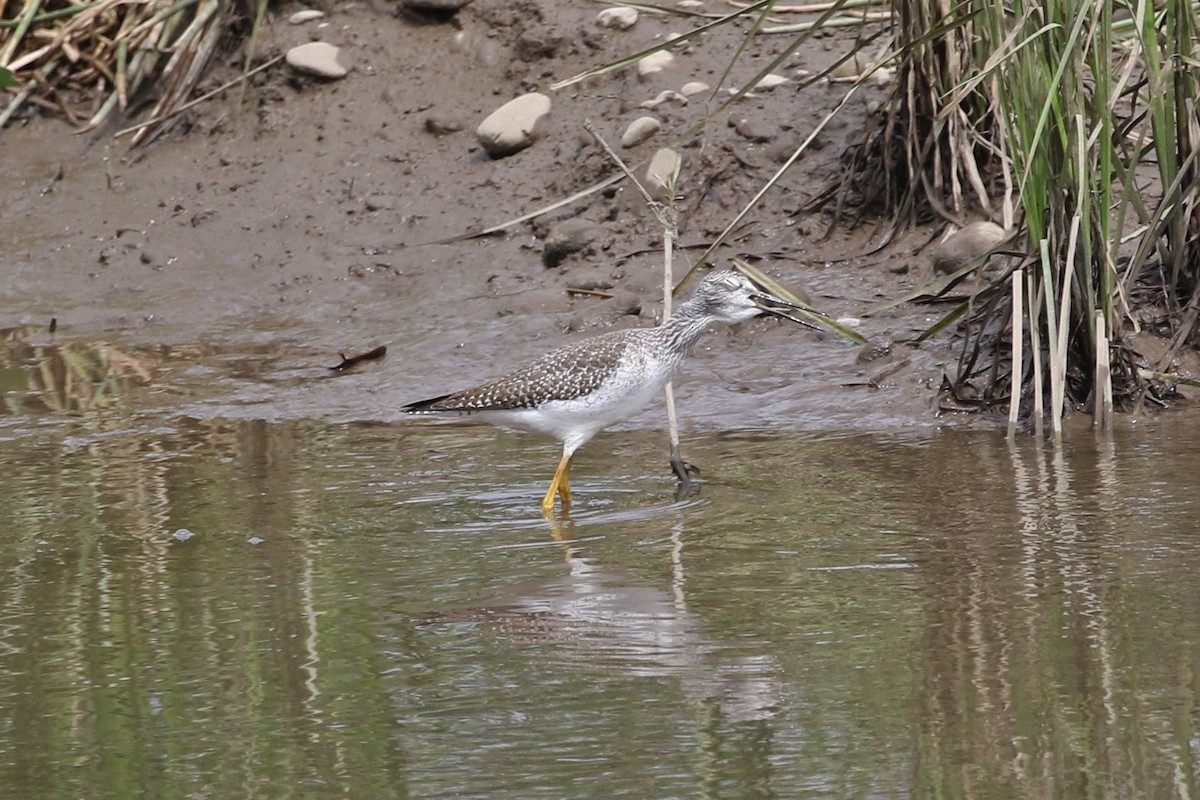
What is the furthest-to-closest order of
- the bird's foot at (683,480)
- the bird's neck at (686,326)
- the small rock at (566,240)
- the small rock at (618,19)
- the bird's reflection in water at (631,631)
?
1. the small rock at (618,19)
2. the small rock at (566,240)
3. the bird's neck at (686,326)
4. the bird's foot at (683,480)
5. the bird's reflection in water at (631,631)

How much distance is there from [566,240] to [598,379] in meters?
3.10

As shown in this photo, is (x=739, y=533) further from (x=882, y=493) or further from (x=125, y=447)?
(x=125, y=447)

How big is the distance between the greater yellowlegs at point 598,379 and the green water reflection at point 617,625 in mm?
311

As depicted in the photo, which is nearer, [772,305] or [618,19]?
[772,305]

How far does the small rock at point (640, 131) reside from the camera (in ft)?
35.3

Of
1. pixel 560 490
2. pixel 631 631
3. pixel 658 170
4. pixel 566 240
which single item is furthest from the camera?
pixel 566 240

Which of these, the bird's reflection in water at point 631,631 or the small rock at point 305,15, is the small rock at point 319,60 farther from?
the bird's reflection in water at point 631,631

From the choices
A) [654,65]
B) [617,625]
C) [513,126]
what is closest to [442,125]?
[513,126]

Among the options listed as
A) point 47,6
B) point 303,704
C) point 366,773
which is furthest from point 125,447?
point 47,6

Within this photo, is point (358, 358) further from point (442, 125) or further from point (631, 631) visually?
point (631, 631)

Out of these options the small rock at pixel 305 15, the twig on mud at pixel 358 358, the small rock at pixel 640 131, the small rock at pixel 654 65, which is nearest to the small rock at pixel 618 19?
the small rock at pixel 654 65

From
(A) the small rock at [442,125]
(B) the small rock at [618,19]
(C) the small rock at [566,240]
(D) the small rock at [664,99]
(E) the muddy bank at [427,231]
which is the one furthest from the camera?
(A) the small rock at [442,125]

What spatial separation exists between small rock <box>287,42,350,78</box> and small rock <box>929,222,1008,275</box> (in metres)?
5.10

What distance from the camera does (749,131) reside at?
10570 mm
